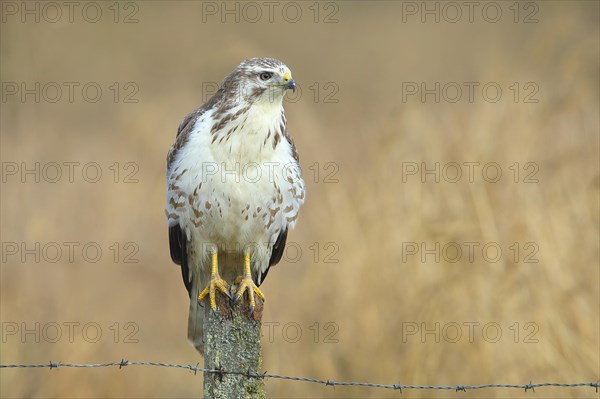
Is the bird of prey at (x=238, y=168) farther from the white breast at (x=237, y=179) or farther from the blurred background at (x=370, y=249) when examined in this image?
the blurred background at (x=370, y=249)

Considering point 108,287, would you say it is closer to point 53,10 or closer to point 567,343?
point 53,10

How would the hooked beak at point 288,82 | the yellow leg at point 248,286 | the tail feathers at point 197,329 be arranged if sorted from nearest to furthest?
the yellow leg at point 248,286, the hooked beak at point 288,82, the tail feathers at point 197,329

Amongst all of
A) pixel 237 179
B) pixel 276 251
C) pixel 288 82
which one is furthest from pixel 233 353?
pixel 276 251

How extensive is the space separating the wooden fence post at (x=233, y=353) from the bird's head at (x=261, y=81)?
1414mm

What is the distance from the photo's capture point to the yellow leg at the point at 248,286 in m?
4.22

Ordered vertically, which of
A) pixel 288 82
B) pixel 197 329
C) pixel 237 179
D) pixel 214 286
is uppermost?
pixel 288 82

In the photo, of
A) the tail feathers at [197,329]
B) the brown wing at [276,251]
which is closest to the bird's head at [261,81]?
the brown wing at [276,251]

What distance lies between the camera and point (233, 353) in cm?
378

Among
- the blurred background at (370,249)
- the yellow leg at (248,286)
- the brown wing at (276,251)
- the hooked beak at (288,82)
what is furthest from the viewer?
the blurred background at (370,249)

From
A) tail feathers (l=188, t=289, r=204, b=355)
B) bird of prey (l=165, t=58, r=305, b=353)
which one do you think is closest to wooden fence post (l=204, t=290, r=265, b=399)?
bird of prey (l=165, t=58, r=305, b=353)

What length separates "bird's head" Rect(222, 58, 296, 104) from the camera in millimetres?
4918

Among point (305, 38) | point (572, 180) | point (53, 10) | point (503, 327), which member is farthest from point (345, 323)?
point (305, 38)

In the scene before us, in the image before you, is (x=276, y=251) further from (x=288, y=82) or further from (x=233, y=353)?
(x=233, y=353)

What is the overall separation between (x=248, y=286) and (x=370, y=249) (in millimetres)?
1625
